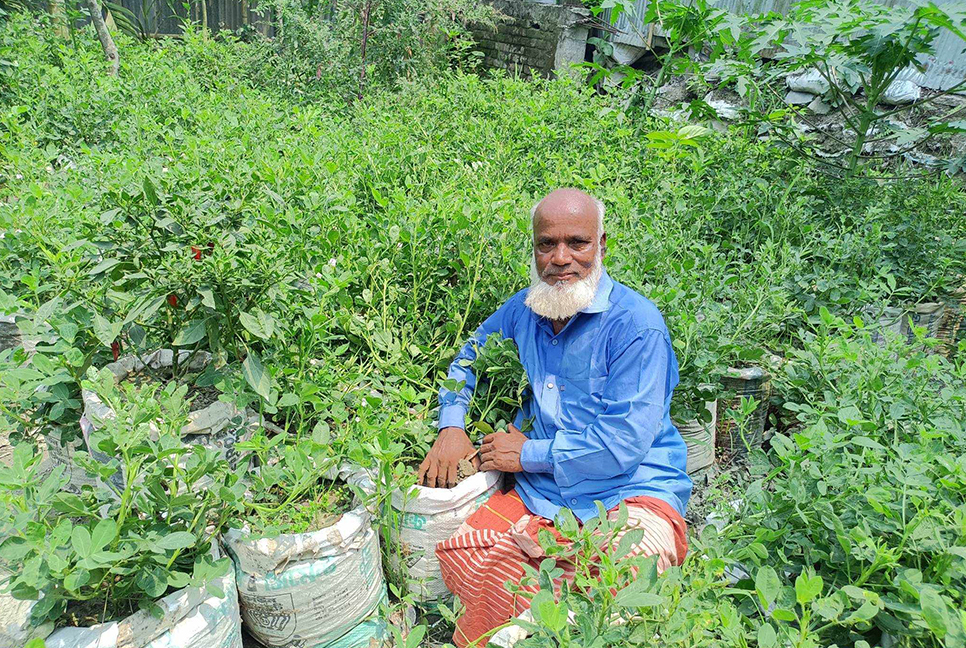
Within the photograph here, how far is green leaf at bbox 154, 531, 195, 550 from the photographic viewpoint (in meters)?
1.57

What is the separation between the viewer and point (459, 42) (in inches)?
332

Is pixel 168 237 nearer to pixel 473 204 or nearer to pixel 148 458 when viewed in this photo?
pixel 148 458

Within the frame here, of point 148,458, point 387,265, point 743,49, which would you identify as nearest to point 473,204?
point 387,265

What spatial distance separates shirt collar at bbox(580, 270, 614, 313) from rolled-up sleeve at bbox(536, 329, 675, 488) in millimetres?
168

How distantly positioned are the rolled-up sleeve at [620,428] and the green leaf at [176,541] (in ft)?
3.78

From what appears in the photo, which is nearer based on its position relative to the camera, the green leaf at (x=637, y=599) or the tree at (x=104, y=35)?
the green leaf at (x=637, y=599)

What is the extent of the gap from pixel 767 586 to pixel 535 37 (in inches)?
364

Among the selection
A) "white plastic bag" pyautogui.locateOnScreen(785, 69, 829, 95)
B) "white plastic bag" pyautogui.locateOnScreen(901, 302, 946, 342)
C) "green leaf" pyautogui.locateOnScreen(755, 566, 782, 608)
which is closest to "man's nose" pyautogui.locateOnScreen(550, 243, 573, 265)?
"green leaf" pyautogui.locateOnScreen(755, 566, 782, 608)

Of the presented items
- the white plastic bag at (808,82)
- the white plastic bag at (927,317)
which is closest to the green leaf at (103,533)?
the white plastic bag at (927,317)

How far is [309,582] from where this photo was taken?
6.60ft

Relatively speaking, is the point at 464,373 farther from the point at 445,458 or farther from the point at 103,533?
the point at 103,533

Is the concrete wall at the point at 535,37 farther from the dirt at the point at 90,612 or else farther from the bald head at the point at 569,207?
the dirt at the point at 90,612

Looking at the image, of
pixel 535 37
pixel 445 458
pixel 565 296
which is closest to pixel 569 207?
pixel 565 296

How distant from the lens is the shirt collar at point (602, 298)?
242cm
